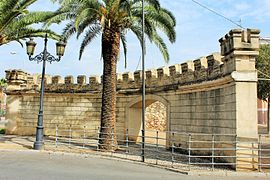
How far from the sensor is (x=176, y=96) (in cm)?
1494

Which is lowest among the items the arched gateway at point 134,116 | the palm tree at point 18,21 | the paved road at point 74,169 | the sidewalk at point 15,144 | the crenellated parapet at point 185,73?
the paved road at point 74,169

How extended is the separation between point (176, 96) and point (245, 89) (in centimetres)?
528

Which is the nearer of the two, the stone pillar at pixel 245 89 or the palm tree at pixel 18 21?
the stone pillar at pixel 245 89

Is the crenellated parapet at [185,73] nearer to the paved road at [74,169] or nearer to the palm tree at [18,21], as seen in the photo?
the paved road at [74,169]

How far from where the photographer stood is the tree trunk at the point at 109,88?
44.0 feet

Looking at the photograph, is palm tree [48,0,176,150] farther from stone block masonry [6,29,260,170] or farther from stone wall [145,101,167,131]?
stone wall [145,101,167,131]

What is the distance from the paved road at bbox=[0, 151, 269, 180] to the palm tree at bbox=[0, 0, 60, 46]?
18.8ft

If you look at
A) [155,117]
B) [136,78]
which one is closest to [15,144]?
[136,78]

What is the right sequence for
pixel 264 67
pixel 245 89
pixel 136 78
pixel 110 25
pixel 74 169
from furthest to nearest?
1. pixel 264 67
2. pixel 136 78
3. pixel 110 25
4. pixel 245 89
5. pixel 74 169

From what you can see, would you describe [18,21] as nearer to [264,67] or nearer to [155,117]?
[155,117]

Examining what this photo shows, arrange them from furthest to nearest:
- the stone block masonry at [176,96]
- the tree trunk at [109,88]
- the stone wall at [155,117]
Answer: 1. the stone wall at [155,117]
2. the tree trunk at [109,88]
3. the stone block masonry at [176,96]

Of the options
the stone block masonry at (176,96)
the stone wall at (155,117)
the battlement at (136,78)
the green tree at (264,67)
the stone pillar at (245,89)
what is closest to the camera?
the stone pillar at (245,89)

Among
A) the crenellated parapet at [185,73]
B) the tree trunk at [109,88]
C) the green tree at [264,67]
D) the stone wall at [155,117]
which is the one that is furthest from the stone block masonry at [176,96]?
→ the green tree at [264,67]

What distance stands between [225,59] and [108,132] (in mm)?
5933
